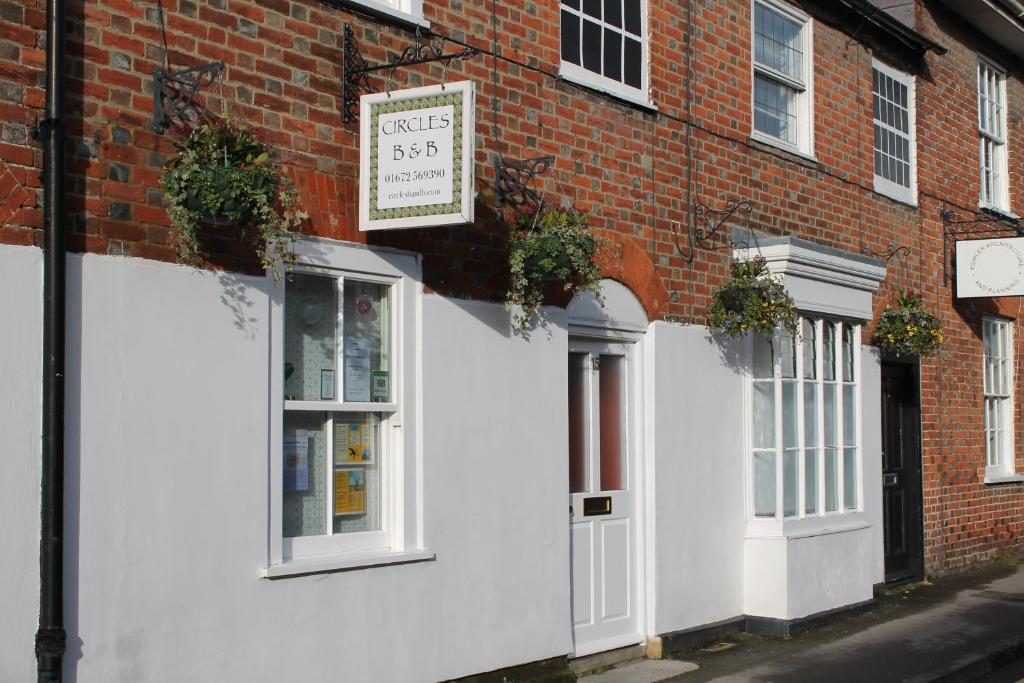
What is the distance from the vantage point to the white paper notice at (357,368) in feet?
23.2

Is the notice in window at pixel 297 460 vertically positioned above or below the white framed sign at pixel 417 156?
below

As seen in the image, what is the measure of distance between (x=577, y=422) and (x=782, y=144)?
12.5 feet

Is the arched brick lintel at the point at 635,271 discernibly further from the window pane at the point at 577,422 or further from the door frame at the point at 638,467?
the window pane at the point at 577,422

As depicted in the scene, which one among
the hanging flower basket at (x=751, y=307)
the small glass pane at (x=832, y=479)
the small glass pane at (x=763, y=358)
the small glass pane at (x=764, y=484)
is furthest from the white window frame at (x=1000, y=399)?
the hanging flower basket at (x=751, y=307)

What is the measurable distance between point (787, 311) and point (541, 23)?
3.04 metres

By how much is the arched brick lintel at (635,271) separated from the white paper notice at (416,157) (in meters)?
2.46

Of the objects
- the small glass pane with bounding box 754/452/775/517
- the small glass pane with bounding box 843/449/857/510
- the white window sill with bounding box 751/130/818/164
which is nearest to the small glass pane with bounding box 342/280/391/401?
the small glass pane with bounding box 754/452/775/517

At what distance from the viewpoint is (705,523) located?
391 inches

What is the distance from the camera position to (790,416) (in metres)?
10.7

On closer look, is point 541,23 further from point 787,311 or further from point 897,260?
point 897,260

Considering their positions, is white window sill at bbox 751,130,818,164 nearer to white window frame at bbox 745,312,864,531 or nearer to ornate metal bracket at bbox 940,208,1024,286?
white window frame at bbox 745,312,864,531

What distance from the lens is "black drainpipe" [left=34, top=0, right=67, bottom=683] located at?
17.7 feet

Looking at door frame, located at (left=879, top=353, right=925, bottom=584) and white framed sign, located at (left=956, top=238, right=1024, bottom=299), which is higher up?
white framed sign, located at (left=956, top=238, right=1024, bottom=299)

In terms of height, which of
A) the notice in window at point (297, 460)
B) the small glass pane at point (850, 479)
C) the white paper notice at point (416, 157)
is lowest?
the small glass pane at point (850, 479)
